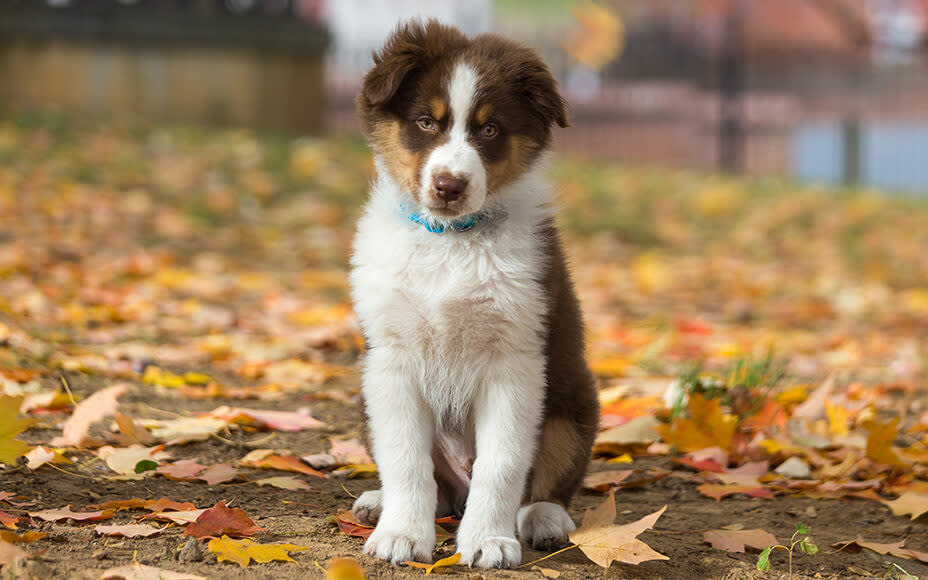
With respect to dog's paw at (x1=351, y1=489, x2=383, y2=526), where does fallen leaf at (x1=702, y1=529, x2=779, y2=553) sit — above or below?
A: below

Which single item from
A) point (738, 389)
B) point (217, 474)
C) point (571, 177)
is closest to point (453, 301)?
point (217, 474)

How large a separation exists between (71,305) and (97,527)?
3.25 metres

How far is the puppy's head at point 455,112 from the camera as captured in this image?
2746 mm

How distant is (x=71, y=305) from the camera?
561cm

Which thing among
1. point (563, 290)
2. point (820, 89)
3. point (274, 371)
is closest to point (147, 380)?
point (274, 371)

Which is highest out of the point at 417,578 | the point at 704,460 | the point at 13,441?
the point at 13,441

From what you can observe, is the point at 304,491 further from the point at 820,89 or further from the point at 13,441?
the point at 820,89

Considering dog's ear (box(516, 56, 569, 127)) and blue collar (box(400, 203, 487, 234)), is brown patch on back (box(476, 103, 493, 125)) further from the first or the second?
blue collar (box(400, 203, 487, 234))

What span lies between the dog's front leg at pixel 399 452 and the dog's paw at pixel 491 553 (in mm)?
110

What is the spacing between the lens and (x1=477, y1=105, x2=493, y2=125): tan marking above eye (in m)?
2.77

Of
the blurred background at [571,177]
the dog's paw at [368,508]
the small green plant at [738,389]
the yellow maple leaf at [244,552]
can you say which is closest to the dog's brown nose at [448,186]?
the blurred background at [571,177]

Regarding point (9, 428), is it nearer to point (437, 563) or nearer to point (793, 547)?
point (437, 563)

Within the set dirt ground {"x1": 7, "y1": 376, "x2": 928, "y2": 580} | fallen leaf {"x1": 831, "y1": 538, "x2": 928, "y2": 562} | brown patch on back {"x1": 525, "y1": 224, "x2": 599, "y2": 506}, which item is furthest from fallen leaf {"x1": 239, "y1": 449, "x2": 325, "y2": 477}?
fallen leaf {"x1": 831, "y1": 538, "x2": 928, "y2": 562}

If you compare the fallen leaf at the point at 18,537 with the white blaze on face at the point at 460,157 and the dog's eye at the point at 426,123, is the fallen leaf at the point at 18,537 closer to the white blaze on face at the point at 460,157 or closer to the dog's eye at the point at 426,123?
the white blaze on face at the point at 460,157
